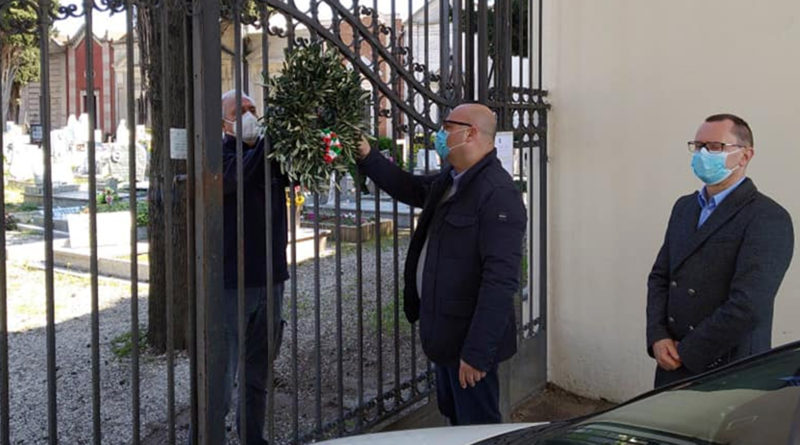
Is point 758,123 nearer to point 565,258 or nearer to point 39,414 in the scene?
point 565,258

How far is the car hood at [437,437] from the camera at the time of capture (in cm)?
255

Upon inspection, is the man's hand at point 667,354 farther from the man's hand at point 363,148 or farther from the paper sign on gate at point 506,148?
the paper sign on gate at point 506,148

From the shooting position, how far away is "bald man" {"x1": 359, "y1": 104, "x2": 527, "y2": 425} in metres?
3.31

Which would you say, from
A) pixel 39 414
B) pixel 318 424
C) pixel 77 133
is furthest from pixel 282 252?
pixel 77 133

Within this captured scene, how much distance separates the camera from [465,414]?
11.8ft

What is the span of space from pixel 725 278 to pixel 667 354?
41 centimetres

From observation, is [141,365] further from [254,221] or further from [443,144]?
[443,144]

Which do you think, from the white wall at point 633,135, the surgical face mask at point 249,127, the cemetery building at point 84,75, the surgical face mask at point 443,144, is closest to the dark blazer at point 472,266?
the surgical face mask at point 443,144

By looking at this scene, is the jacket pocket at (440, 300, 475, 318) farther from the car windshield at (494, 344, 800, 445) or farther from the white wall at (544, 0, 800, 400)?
the white wall at (544, 0, 800, 400)

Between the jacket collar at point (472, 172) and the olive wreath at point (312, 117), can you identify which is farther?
the jacket collar at point (472, 172)

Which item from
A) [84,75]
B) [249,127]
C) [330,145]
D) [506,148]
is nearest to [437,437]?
[330,145]

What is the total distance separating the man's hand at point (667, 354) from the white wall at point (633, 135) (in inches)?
76.7

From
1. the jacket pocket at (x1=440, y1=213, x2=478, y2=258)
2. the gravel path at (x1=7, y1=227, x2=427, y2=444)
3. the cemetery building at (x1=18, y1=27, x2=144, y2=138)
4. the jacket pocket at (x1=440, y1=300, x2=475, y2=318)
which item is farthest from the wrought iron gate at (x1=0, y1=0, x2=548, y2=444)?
the jacket pocket at (x1=440, y1=300, x2=475, y2=318)

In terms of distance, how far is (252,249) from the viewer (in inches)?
152
